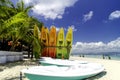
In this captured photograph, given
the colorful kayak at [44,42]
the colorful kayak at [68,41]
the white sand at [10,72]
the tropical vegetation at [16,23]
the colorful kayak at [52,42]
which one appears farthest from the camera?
the colorful kayak at [44,42]

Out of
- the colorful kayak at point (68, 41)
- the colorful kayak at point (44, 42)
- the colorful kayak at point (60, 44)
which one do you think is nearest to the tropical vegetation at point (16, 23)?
the colorful kayak at point (44, 42)

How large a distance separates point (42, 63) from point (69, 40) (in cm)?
721

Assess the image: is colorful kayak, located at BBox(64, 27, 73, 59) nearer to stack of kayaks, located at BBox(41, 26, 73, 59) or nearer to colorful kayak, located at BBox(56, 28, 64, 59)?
stack of kayaks, located at BBox(41, 26, 73, 59)

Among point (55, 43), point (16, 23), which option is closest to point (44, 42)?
point (55, 43)

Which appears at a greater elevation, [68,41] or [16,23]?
[16,23]

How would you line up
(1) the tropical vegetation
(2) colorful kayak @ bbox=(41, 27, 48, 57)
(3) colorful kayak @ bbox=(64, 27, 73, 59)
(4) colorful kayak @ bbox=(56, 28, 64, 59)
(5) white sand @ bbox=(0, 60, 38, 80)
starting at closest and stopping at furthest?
1. (5) white sand @ bbox=(0, 60, 38, 80)
2. (1) the tropical vegetation
3. (4) colorful kayak @ bbox=(56, 28, 64, 59)
4. (3) colorful kayak @ bbox=(64, 27, 73, 59)
5. (2) colorful kayak @ bbox=(41, 27, 48, 57)

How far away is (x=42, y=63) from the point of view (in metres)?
14.4

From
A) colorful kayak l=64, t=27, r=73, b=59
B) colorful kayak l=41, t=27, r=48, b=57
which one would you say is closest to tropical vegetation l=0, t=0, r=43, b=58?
colorful kayak l=41, t=27, r=48, b=57

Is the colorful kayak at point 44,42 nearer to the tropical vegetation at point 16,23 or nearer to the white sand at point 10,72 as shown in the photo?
the tropical vegetation at point 16,23

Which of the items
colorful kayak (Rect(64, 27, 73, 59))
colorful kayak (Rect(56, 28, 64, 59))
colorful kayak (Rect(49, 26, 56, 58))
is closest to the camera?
colorful kayak (Rect(56, 28, 64, 59))

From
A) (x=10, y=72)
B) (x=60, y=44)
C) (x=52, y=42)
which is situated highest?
(x=52, y=42)

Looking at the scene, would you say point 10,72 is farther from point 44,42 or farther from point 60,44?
point 44,42

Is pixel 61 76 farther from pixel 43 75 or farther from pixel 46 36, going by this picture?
pixel 46 36

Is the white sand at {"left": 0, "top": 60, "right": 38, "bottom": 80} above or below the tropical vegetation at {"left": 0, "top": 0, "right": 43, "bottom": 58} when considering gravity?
below
